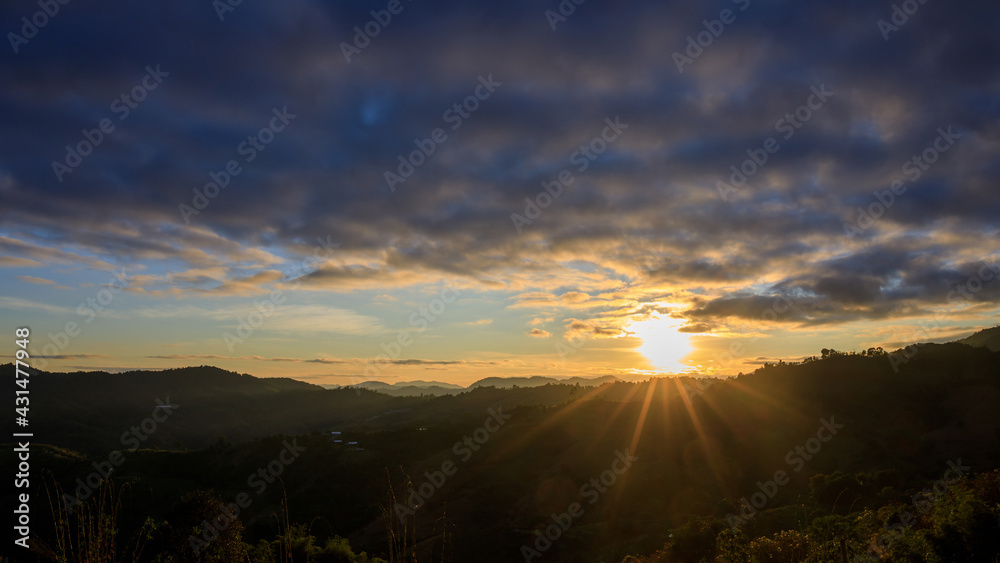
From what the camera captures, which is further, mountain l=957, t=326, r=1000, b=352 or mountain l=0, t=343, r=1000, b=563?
mountain l=957, t=326, r=1000, b=352

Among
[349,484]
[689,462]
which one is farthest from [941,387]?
[349,484]

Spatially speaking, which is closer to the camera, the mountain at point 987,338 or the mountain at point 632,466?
the mountain at point 632,466

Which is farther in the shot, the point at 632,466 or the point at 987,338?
the point at 987,338

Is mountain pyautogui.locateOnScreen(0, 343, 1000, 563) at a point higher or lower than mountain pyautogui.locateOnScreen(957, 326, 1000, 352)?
lower

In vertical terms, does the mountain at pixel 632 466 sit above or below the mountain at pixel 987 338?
below

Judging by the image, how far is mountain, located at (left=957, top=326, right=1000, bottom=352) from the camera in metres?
130

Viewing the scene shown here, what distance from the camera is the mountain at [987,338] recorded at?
130m

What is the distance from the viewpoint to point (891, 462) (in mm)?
41281

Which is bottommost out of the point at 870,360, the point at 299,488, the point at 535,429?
the point at 299,488

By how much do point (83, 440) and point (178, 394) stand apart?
7512 cm

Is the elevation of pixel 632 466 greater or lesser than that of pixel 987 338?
lesser

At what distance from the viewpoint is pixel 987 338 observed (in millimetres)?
142125

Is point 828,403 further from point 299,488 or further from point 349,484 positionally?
point 299,488

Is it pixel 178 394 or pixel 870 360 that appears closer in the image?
pixel 870 360
